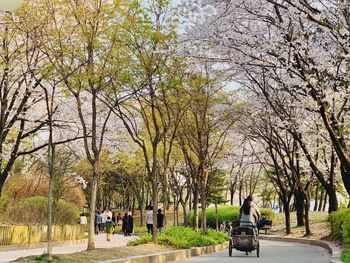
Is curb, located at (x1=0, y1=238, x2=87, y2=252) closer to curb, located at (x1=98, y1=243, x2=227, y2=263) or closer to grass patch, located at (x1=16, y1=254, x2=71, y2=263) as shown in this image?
curb, located at (x1=98, y1=243, x2=227, y2=263)

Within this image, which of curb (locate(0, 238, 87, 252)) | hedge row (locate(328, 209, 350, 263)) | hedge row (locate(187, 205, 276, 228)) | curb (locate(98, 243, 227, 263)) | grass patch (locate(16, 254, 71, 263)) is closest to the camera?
grass patch (locate(16, 254, 71, 263))

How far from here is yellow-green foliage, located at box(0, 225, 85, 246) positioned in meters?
19.1

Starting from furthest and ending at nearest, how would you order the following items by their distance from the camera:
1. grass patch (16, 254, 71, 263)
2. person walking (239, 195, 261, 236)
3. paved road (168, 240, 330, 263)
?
person walking (239, 195, 261, 236) → paved road (168, 240, 330, 263) → grass patch (16, 254, 71, 263)

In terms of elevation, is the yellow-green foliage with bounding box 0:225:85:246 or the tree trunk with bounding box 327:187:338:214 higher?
the tree trunk with bounding box 327:187:338:214

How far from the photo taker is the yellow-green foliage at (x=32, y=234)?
19094 mm

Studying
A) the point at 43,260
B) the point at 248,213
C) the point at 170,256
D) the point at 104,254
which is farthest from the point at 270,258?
the point at 43,260

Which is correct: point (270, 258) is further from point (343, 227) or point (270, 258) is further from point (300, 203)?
point (300, 203)

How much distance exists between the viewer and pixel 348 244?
42.8 feet

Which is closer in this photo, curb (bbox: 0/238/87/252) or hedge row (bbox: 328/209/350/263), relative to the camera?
hedge row (bbox: 328/209/350/263)

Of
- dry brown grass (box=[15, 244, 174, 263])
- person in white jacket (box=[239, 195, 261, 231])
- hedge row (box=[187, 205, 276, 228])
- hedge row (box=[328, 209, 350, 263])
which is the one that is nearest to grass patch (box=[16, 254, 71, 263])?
dry brown grass (box=[15, 244, 174, 263])

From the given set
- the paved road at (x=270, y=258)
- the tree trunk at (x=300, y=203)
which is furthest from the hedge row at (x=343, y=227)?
the tree trunk at (x=300, y=203)

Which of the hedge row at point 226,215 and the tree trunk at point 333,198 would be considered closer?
the tree trunk at point 333,198

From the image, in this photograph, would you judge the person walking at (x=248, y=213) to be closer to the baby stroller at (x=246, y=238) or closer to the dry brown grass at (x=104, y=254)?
the baby stroller at (x=246, y=238)

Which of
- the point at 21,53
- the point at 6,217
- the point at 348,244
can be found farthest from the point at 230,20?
the point at 6,217
